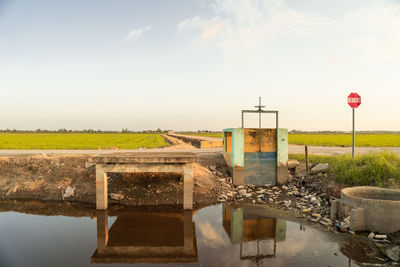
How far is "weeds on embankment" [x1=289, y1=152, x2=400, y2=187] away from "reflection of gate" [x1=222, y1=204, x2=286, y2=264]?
11.8 ft

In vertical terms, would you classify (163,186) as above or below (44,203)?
above

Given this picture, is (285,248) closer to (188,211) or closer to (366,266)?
(366,266)

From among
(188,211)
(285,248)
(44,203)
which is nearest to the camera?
(285,248)

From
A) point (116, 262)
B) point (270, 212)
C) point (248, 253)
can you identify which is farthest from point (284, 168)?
point (116, 262)

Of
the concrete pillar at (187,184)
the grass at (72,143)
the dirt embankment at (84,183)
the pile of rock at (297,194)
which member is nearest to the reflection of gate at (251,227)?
the pile of rock at (297,194)

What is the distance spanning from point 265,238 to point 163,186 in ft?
15.5

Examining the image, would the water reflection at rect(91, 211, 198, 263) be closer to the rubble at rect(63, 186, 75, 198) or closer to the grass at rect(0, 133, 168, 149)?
the rubble at rect(63, 186, 75, 198)

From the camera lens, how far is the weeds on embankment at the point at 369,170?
9.27 meters

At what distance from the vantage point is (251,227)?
799cm

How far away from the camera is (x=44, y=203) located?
33.8 feet

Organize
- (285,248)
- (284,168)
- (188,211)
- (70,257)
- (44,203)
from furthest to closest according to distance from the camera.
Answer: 1. (284,168)
2. (44,203)
3. (188,211)
4. (285,248)
5. (70,257)

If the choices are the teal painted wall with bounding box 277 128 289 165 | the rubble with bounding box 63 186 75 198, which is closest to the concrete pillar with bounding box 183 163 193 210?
the rubble with bounding box 63 186 75 198

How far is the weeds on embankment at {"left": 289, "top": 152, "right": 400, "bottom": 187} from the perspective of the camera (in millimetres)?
9273

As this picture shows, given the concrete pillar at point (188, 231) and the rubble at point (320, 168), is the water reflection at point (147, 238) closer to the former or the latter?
the concrete pillar at point (188, 231)
